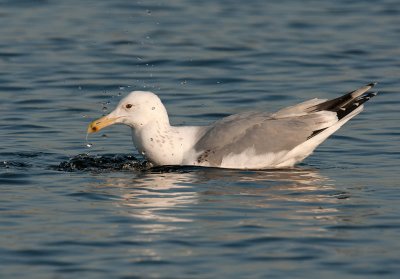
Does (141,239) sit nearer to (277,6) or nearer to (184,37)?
(184,37)

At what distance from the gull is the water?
7.1 inches

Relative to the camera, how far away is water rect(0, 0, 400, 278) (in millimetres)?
8914

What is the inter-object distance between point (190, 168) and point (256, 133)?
75cm

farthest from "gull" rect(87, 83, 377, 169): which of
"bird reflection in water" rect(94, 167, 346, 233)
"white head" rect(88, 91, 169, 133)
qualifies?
"bird reflection in water" rect(94, 167, 346, 233)

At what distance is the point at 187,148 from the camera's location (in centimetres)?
1212

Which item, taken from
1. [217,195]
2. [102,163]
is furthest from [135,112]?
[217,195]

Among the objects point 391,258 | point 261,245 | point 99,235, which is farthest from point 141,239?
point 391,258

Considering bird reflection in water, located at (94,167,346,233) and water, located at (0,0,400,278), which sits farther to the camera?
bird reflection in water, located at (94,167,346,233)

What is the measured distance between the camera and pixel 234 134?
1188cm

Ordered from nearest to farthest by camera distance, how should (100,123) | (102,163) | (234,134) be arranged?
1. (234,134)
2. (100,123)
3. (102,163)

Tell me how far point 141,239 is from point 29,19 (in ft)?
40.4

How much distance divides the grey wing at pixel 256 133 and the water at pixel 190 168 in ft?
0.82

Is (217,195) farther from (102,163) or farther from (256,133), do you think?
(102,163)

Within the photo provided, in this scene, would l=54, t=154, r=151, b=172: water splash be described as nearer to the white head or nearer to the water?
the water
